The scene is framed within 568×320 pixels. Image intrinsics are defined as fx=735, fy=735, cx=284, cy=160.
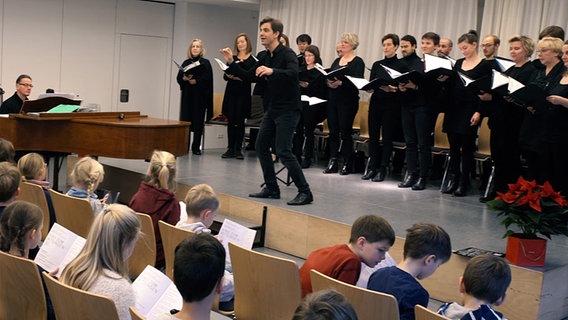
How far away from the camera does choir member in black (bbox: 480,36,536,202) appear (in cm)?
651

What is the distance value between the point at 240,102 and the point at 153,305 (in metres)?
6.37

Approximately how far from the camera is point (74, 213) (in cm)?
462

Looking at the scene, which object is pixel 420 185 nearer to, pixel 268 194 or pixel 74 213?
pixel 268 194

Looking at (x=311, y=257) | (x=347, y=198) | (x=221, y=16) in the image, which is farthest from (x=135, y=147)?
(x=221, y=16)

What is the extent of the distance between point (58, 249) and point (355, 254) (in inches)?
55.0

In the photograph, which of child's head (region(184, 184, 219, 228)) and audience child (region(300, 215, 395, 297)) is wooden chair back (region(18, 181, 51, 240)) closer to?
child's head (region(184, 184, 219, 228))

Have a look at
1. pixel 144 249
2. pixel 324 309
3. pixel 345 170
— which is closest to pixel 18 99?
pixel 345 170

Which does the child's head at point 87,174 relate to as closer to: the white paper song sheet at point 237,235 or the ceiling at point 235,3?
the white paper song sheet at point 237,235

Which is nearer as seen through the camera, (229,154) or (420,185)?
(420,185)

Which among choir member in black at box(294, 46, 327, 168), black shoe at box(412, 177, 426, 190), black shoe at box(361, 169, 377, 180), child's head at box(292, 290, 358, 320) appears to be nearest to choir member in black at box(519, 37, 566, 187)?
black shoe at box(412, 177, 426, 190)

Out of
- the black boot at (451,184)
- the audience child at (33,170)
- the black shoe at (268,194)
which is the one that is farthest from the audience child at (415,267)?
the black boot at (451,184)

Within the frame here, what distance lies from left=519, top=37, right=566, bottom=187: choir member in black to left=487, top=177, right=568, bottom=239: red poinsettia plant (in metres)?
1.31

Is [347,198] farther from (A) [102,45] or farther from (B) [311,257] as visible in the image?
(A) [102,45]

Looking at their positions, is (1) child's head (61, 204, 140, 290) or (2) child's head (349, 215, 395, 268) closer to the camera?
(1) child's head (61, 204, 140, 290)
